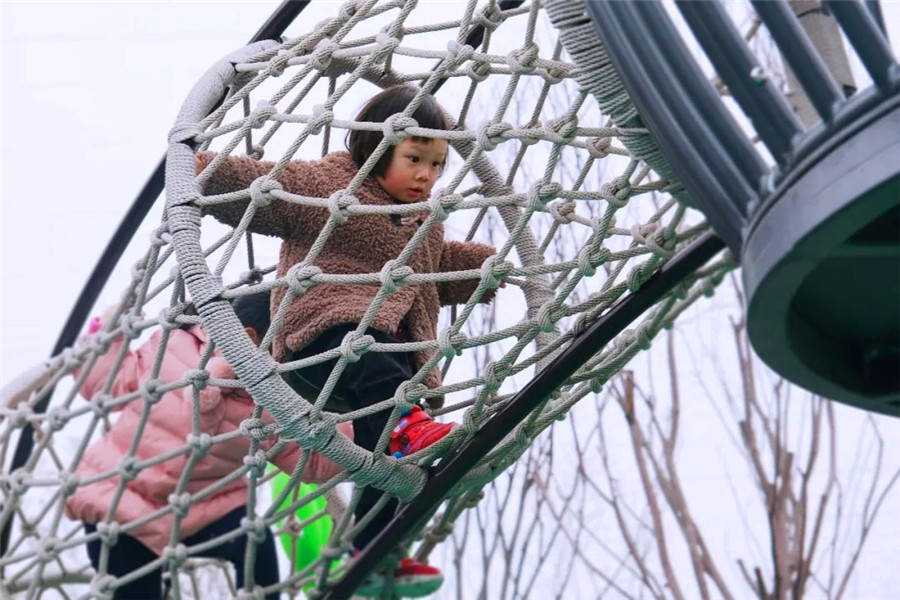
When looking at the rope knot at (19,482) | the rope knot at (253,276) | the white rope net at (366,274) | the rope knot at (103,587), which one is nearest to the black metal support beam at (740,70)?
the white rope net at (366,274)

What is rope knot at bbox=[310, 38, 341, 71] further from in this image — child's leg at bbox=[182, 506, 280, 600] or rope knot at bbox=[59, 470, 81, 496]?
child's leg at bbox=[182, 506, 280, 600]

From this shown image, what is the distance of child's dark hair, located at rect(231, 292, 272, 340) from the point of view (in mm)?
1509

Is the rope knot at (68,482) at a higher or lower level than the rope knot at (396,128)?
lower

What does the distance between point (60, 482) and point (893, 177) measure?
1.06m

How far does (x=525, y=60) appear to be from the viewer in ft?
3.75

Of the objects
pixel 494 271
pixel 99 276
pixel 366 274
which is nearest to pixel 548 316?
pixel 494 271

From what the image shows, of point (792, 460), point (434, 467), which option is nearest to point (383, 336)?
point (434, 467)

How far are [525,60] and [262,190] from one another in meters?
0.28

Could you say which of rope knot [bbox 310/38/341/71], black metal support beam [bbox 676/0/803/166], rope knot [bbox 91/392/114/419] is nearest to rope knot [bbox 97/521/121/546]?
rope knot [bbox 91/392/114/419]

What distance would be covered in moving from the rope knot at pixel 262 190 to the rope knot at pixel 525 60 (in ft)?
A: 0.85

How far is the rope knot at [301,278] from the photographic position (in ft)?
3.97

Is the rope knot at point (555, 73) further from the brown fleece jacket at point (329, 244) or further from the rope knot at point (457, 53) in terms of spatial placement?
the brown fleece jacket at point (329, 244)

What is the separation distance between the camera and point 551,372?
1.25 m

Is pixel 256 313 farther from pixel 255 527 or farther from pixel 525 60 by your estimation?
pixel 525 60
